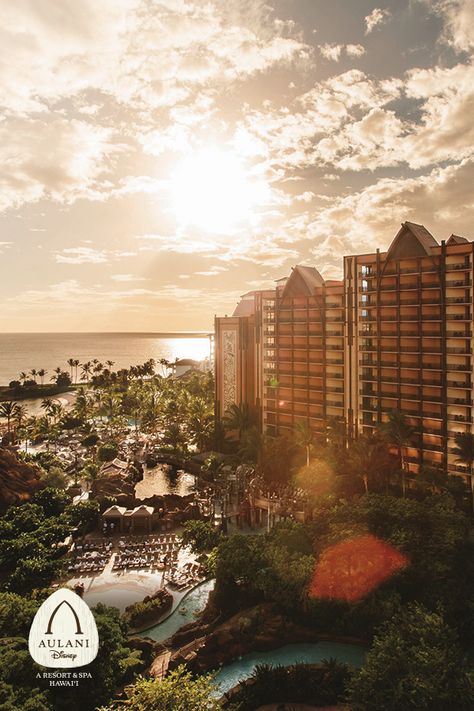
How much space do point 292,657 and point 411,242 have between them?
3983cm

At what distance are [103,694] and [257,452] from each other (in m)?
36.2

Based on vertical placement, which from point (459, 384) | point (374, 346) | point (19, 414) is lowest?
point (19, 414)

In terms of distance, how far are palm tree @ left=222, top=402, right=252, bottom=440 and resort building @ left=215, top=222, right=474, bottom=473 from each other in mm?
1358

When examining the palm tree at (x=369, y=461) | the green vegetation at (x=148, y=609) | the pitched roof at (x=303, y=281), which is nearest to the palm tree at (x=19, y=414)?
the pitched roof at (x=303, y=281)

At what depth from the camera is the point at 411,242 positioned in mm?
49062

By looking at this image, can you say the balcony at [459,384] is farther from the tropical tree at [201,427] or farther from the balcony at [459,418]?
the tropical tree at [201,427]

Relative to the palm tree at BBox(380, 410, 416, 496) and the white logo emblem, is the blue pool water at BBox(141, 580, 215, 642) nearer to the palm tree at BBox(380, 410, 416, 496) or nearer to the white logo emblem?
the white logo emblem

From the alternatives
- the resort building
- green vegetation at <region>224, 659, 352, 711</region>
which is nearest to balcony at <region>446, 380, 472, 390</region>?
the resort building

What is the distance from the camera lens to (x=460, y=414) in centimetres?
4475

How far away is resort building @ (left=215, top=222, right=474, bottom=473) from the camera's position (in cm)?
4550

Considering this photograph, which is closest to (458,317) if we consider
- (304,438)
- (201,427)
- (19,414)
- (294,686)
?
(304,438)

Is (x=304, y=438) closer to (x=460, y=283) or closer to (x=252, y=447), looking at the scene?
(x=252, y=447)

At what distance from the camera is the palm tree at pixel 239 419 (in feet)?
213

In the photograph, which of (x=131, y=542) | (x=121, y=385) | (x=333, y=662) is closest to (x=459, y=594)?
(x=333, y=662)
